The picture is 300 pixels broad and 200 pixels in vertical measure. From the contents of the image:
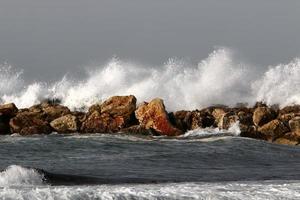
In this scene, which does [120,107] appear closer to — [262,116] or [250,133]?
[250,133]

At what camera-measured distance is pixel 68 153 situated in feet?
86.3

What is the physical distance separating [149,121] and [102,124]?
2486 millimetres

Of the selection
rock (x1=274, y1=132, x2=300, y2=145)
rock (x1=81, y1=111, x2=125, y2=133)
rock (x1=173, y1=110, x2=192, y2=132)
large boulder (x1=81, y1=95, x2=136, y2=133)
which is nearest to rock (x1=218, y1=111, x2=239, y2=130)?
rock (x1=173, y1=110, x2=192, y2=132)

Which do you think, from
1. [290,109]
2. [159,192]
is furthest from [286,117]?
[159,192]

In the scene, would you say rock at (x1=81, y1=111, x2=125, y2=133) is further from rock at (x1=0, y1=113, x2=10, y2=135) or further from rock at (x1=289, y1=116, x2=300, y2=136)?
rock at (x1=289, y1=116, x2=300, y2=136)

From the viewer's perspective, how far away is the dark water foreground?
48.9 ft

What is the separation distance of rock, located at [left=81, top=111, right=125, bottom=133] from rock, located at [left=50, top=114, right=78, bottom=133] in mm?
461

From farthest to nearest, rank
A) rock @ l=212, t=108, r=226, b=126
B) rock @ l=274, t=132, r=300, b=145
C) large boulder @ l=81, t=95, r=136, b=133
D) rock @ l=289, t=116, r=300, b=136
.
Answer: rock @ l=212, t=108, r=226, b=126
large boulder @ l=81, t=95, r=136, b=133
rock @ l=289, t=116, r=300, b=136
rock @ l=274, t=132, r=300, b=145

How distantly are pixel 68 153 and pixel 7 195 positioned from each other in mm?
12495

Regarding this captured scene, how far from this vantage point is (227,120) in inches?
1359

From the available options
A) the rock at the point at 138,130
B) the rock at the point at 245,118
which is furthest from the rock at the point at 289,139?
the rock at the point at 138,130

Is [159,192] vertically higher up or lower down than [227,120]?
lower down

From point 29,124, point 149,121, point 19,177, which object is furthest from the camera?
point 29,124

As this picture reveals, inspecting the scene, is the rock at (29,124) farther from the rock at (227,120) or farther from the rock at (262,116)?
the rock at (262,116)
